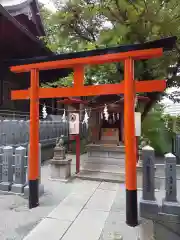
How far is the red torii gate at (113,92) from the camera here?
432cm

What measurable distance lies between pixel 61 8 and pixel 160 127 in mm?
8770

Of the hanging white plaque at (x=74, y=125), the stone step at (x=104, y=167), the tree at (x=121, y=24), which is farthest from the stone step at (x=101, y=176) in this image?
the tree at (x=121, y=24)

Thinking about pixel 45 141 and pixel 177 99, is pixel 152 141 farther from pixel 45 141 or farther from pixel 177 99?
pixel 45 141

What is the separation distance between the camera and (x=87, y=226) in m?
4.20

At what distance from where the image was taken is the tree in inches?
282

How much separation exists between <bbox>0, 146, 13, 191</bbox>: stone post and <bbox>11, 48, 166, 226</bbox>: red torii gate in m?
1.08

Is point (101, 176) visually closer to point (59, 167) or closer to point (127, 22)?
point (59, 167)

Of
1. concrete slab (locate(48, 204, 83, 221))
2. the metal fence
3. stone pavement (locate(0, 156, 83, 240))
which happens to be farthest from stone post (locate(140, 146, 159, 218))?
the metal fence

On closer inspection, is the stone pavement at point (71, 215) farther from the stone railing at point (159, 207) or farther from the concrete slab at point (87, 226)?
the stone railing at point (159, 207)

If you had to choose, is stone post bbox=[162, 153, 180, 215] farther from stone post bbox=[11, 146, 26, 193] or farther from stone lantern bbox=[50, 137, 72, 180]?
stone lantern bbox=[50, 137, 72, 180]

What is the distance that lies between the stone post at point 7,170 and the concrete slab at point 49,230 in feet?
6.48

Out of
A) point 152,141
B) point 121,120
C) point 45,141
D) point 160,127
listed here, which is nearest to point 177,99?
point 160,127

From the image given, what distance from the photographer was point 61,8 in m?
9.36

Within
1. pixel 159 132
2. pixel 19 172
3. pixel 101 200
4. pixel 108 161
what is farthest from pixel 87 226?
pixel 159 132
